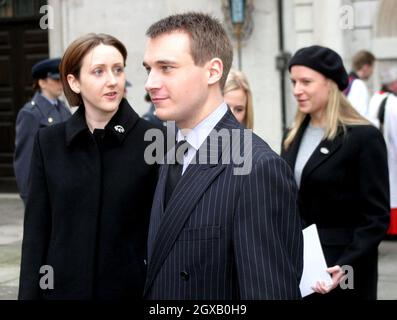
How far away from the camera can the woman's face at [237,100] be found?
5191 mm

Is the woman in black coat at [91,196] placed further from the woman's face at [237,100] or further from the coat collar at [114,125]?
the woman's face at [237,100]

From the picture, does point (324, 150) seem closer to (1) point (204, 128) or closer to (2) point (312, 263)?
(2) point (312, 263)

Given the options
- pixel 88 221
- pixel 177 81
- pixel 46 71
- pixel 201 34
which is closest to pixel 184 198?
pixel 177 81

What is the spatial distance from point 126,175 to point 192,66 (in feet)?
3.66

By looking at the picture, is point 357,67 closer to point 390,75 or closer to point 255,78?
point 390,75

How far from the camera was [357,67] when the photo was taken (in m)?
11.0

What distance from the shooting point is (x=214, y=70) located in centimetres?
275

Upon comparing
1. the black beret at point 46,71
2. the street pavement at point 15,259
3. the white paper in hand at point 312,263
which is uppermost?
the black beret at point 46,71

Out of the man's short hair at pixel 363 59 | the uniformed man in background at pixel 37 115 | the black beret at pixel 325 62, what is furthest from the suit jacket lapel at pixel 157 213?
the man's short hair at pixel 363 59

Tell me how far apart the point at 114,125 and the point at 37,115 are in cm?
359

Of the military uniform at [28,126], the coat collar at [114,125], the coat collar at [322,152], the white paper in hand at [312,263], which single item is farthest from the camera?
the military uniform at [28,126]

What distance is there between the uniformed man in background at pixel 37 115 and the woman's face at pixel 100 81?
304 cm

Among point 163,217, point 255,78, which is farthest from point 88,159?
point 255,78

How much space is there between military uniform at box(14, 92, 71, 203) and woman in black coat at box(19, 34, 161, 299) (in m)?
3.13
